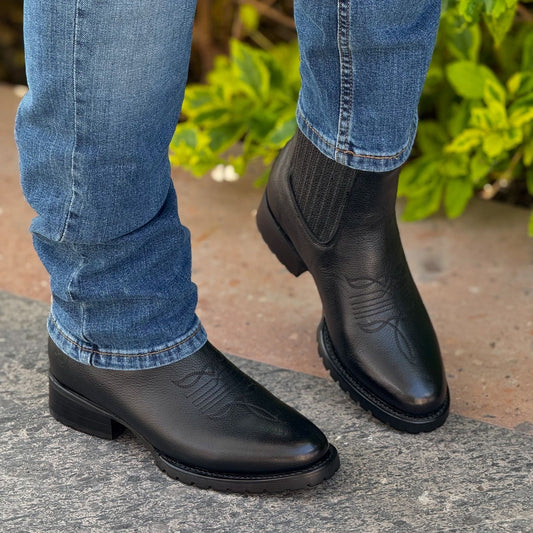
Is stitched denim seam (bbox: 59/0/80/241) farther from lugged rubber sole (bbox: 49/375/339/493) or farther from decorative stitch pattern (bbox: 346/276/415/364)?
decorative stitch pattern (bbox: 346/276/415/364)

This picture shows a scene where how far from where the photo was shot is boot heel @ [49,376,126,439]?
1.20m

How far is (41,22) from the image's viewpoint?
908 millimetres

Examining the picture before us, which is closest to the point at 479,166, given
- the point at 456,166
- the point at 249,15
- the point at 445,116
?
the point at 456,166

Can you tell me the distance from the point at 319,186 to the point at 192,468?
47 cm

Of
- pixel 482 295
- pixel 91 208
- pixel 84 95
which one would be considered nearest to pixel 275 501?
pixel 91 208

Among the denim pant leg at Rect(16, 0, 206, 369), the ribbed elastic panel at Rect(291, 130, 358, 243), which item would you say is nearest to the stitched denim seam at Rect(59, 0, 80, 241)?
the denim pant leg at Rect(16, 0, 206, 369)

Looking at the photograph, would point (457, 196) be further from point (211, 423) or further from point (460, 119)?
point (211, 423)

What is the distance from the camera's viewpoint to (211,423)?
112 centimetres

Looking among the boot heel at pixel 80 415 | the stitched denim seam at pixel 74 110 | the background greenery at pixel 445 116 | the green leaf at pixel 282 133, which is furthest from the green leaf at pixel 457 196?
the stitched denim seam at pixel 74 110

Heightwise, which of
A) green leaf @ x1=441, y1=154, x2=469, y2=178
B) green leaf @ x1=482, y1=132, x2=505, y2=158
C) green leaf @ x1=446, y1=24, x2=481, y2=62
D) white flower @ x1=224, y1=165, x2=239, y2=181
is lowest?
white flower @ x1=224, y1=165, x2=239, y2=181

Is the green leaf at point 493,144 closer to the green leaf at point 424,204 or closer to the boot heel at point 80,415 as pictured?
the green leaf at point 424,204

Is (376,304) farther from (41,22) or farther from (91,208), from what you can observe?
(41,22)

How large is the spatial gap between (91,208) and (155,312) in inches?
6.9

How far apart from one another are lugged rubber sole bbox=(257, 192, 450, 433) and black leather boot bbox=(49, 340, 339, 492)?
0.14m
